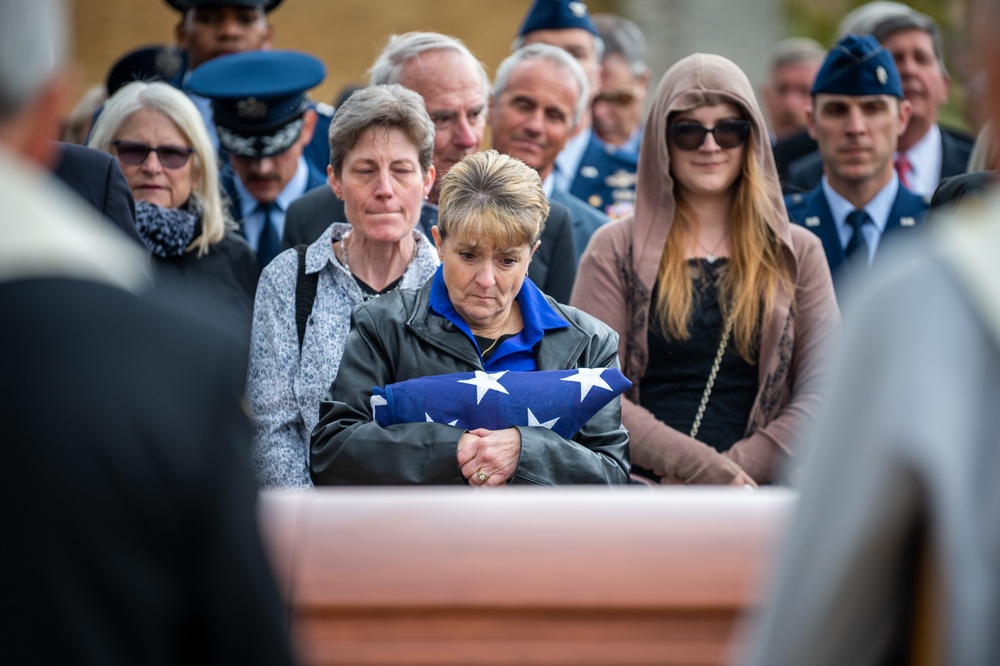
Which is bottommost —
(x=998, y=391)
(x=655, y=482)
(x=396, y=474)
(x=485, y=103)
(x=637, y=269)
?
(x=655, y=482)

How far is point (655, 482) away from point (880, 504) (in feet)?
9.91

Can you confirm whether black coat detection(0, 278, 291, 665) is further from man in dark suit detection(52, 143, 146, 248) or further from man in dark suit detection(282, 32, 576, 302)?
man in dark suit detection(282, 32, 576, 302)

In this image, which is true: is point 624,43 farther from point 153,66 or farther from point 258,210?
point 258,210

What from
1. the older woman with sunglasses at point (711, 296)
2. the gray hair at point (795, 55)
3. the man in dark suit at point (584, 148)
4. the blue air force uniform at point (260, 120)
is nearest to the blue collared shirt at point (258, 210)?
the blue air force uniform at point (260, 120)

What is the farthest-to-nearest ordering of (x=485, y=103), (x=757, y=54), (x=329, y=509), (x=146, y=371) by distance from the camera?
(x=757, y=54) → (x=485, y=103) → (x=329, y=509) → (x=146, y=371)

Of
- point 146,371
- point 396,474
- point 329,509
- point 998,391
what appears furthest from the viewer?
point 396,474

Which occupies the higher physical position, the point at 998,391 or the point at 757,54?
the point at 998,391

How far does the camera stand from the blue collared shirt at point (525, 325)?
3631mm

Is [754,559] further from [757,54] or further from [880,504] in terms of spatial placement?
[757,54]

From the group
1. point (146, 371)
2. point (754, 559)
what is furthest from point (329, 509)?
point (146, 371)

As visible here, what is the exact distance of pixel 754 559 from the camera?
1.95 meters

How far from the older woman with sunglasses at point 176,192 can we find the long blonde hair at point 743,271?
1.37 m

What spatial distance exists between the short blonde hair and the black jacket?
218 mm

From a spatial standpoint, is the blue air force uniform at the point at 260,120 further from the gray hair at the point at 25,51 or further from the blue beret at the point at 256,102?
the gray hair at the point at 25,51
